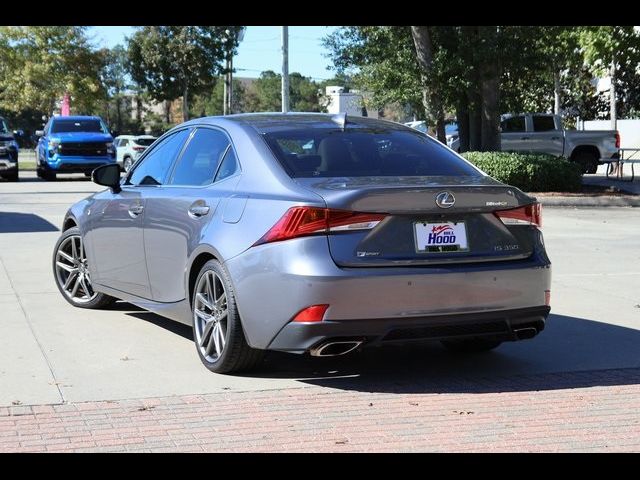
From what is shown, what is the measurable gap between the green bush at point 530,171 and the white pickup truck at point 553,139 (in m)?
8.42

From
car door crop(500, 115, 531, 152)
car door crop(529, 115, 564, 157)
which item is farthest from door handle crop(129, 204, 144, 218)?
car door crop(500, 115, 531, 152)

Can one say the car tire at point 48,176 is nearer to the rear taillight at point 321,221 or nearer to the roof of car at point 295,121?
the roof of car at point 295,121

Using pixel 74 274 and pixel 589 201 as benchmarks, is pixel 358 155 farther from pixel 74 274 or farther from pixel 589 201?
pixel 589 201

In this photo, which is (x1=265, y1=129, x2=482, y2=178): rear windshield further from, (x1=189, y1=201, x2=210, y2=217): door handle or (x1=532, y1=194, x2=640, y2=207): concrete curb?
(x1=532, y1=194, x2=640, y2=207): concrete curb

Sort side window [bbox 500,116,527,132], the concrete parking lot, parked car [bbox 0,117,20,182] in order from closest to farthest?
the concrete parking lot → parked car [bbox 0,117,20,182] → side window [bbox 500,116,527,132]

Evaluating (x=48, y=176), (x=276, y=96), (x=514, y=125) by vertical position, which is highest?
(x=276, y=96)

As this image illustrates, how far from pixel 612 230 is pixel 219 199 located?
1083cm

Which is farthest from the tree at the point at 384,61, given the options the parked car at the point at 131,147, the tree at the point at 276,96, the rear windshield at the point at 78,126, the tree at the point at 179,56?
the tree at the point at 276,96

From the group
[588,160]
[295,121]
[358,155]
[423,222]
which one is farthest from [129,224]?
[588,160]

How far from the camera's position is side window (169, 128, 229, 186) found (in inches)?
267

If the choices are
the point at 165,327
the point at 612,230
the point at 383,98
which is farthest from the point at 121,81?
the point at 165,327

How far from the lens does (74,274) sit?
8.66 metres

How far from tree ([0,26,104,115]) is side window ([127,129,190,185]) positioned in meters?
44.4

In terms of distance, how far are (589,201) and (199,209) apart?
15.9 m
